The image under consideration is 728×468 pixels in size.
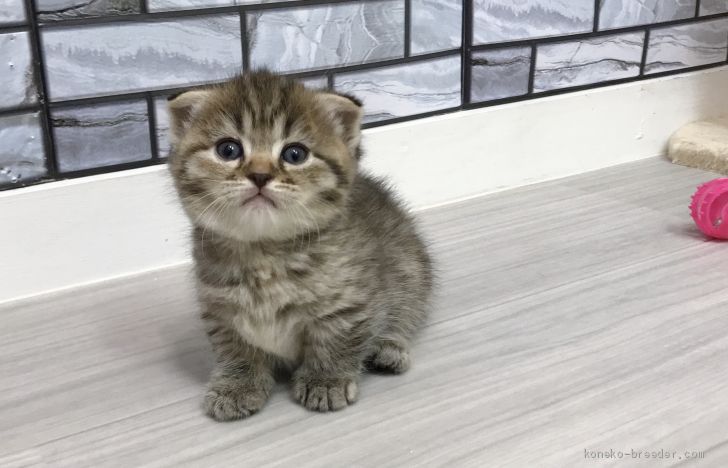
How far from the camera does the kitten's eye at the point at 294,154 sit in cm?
101

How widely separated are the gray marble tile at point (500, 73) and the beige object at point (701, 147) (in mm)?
508

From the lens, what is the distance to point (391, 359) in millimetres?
1152

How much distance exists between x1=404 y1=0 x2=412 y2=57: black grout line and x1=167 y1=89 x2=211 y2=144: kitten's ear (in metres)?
0.79

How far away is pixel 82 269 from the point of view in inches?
58.3

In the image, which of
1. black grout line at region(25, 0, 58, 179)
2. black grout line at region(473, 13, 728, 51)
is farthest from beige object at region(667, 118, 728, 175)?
black grout line at region(25, 0, 58, 179)

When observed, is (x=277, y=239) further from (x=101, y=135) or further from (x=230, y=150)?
(x=101, y=135)

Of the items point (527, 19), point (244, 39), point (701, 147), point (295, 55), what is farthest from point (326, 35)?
point (701, 147)

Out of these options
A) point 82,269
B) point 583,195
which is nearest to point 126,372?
point 82,269

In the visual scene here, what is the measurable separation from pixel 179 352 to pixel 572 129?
124cm

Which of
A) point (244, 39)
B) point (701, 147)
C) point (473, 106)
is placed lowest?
point (701, 147)

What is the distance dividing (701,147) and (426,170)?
2.58 feet

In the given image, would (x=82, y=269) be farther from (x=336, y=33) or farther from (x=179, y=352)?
(x=336, y=33)

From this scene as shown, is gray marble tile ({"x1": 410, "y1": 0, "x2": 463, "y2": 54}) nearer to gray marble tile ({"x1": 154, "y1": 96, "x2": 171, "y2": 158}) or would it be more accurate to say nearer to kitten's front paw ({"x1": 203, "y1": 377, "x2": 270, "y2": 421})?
gray marble tile ({"x1": 154, "y1": 96, "x2": 171, "y2": 158})

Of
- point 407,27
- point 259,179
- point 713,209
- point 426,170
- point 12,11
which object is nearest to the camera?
point 259,179
